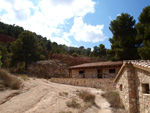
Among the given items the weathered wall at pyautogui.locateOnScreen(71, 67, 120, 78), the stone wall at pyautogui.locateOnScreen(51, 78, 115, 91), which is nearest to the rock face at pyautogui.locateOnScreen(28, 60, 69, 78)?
the weathered wall at pyautogui.locateOnScreen(71, 67, 120, 78)

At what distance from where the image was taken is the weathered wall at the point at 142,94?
503 cm

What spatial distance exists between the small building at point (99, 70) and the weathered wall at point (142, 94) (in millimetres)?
10265

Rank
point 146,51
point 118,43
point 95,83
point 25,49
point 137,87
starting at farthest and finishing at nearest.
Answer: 1. point 25,49
2. point 118,43
3. point 95,83
4. point 146,51
5. point 137,87

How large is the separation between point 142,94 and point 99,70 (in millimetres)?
12492

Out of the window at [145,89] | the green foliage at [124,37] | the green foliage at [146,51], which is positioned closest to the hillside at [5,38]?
the green foliage at [124,37]

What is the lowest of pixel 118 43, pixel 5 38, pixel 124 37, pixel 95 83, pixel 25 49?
pixel 95 83

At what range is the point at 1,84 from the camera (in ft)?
26.1

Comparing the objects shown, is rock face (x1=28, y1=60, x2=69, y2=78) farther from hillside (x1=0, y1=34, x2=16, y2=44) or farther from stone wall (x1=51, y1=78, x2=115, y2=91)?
hillside (x1=0, y1=34, x2=16, y2=44)

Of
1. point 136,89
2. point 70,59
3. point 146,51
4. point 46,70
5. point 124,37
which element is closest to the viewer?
point 136,89

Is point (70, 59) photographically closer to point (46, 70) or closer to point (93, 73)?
point (46, 70)

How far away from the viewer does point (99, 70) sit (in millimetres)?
17984

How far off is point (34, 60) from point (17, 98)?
18006 mm

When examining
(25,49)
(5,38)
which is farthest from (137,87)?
(5,38)

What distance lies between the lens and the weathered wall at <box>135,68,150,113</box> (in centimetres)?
503
